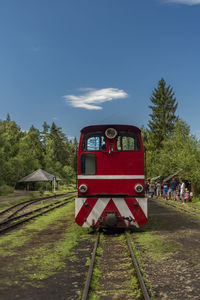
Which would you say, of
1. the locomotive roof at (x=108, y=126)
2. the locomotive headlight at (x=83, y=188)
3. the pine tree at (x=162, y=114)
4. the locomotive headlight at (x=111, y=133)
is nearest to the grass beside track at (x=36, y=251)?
the locomotive headlight at (x=83, y=188)

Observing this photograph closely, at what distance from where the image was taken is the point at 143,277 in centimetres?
609

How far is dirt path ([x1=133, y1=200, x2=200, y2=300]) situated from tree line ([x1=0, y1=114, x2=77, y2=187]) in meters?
40.2

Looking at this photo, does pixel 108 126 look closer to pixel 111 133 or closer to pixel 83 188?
pixel 111 133

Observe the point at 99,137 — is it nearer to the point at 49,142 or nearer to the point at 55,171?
the point at 55,171

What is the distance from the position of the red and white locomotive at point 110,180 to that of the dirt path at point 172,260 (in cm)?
97

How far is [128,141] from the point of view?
35.3 feet

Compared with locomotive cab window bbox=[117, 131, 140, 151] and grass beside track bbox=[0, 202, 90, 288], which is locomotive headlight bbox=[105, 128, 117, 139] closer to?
locomotive cab window bbox=[117, 131, 140, 151]

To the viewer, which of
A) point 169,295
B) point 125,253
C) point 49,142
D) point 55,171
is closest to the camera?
point 169,295

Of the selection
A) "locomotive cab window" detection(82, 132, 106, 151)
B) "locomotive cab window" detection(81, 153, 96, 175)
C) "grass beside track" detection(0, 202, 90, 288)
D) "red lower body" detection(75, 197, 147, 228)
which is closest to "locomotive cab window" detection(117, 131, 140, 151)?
"locomotive cab window" detection(82, 132, 106, 151)

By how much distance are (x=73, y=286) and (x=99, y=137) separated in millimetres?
5841

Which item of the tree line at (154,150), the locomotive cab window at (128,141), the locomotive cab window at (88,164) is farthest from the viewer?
the tree line at (154,150)

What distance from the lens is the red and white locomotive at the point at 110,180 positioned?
10.3 m

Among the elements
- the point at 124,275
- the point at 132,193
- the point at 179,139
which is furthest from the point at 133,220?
the point at 179,139

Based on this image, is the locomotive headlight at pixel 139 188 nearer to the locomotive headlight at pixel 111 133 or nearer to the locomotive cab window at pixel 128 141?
the locomotive cab window at pixel 128 141
